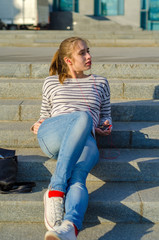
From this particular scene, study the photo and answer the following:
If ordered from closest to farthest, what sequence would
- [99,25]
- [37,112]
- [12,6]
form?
[37,112] < [12,6] < [99,25]

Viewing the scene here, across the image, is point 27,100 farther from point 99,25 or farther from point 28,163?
point 99,25

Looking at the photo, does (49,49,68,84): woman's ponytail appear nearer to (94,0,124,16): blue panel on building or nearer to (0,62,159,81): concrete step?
(0,62,159,81): concrete step

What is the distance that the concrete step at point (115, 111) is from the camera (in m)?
4.16

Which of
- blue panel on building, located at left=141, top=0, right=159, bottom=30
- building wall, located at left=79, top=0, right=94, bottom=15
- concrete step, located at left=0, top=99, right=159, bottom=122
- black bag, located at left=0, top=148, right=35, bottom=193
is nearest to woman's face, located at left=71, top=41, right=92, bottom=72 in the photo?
concrete step, located at left=0, top=99, right=159, bottom=122

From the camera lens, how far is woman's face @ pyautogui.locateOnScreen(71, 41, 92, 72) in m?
3.46

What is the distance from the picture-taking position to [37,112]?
165 inches

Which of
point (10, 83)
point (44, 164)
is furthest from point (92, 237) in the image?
point (10, 83)

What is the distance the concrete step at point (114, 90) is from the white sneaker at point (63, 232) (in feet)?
7.70

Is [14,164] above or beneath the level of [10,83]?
beneath

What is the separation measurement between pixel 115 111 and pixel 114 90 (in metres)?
0.49

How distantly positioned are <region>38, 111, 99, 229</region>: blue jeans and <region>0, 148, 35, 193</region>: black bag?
1.01 feet

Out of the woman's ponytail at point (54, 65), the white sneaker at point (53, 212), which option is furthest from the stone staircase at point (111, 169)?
the woman's ponytail at point (54, 65)

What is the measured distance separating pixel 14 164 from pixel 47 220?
68cm

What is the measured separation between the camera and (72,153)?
9.35 feet
